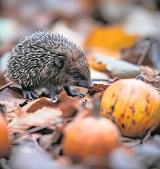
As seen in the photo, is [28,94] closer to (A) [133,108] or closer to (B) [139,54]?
(A) [133,108]

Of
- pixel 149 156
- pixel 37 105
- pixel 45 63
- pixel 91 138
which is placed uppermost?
pixel 91 138

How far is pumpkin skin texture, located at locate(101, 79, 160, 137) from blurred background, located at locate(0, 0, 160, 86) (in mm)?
5478

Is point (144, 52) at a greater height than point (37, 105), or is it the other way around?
point (37, 105)

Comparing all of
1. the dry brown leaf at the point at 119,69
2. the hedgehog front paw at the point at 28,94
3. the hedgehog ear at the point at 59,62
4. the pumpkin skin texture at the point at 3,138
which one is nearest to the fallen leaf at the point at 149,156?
the pumpkin skin texture at the point at 3,138

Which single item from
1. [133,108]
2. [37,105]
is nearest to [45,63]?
[37,105]

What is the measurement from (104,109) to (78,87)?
185 cm

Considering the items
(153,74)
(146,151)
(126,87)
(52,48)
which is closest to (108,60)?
(153,74)

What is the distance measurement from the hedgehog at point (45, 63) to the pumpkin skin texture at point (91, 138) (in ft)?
6.61

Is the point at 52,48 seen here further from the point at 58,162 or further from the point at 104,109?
the point at 58,162

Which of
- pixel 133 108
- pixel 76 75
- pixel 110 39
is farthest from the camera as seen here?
pixel 110 39

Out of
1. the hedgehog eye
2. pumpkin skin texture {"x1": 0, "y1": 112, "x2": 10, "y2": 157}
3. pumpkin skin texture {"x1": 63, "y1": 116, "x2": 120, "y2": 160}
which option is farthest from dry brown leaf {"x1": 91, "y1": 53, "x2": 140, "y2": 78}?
pumpkin skin texture {"x1": 63, "y1": 116, "x2": 120, "y2": 160}

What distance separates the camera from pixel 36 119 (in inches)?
162

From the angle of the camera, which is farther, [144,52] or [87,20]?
[87,20]

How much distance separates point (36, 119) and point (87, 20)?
31.8 feet
